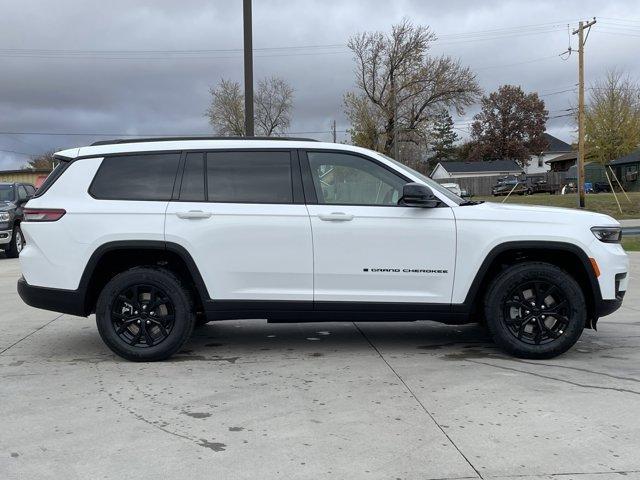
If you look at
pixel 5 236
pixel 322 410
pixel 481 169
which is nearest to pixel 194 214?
pixel 322 410

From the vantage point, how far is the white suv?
5.11 meters

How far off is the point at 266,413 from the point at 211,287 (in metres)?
1.46

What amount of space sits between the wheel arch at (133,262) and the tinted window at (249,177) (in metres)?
0.61

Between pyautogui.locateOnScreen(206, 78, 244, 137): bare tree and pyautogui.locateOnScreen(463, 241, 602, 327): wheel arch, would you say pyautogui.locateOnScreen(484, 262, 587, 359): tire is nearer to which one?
pyautogui.locateOnScreen(463, 241, 602, 327): wheel arch

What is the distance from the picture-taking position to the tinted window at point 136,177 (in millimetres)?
5266

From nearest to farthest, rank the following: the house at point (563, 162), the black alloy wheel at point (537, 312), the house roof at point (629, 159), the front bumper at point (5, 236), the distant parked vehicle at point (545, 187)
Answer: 1. the black alloy wheel at point (537, 312)
2. the front bumper at point (5, 236)
3. the house roof at point (629, 159)
4. the distant parked vehicle at point (545, 187)
5. the house at point (563, 162)

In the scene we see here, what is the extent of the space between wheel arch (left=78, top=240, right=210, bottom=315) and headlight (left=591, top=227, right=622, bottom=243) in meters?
3.45

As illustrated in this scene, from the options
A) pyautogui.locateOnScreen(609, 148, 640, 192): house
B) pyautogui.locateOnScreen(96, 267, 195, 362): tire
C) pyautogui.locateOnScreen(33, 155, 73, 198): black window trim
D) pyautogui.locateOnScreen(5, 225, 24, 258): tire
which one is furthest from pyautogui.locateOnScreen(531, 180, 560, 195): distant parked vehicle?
pyautogui.locateOnScreen(33, 155, 73, 198): black window trim

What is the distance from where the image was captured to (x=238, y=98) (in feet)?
157

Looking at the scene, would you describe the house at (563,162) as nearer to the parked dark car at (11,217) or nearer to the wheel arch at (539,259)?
the parked dark car at (11,217)

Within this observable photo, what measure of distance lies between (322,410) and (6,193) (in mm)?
14783

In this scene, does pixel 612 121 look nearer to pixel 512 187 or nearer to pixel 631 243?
pixel 512 187

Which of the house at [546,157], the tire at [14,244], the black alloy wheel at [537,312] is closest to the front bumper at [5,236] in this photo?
the tire at [14,244]

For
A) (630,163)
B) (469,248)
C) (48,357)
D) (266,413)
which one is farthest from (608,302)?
(630,163)
